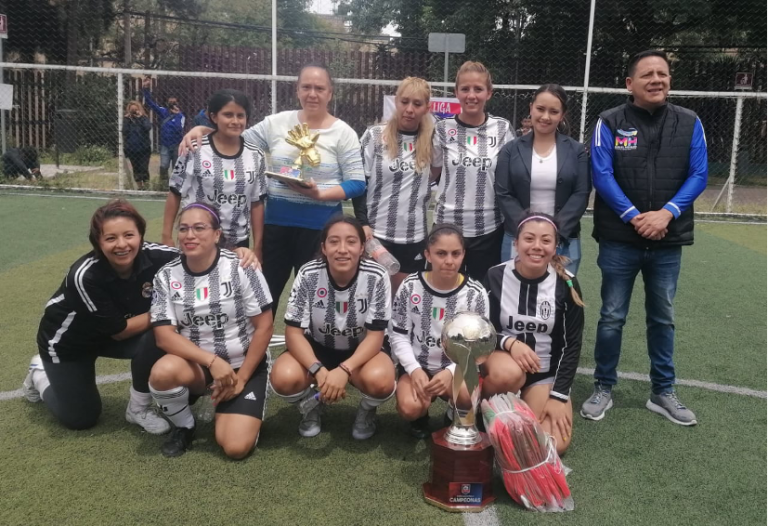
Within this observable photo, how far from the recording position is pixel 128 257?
3.17 meters

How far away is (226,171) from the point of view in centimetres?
356

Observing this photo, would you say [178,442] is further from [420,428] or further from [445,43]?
[445,43]

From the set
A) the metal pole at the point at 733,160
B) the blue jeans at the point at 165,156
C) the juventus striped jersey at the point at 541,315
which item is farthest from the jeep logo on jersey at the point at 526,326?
the blue jeans at the point at 165,156

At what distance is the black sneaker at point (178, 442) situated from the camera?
304 cm

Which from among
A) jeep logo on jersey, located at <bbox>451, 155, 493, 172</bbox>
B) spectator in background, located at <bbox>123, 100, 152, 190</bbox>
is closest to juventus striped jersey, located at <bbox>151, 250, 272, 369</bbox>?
jeep logo on jersey, located at <bbox>451, 155, 493, 172</bbox>

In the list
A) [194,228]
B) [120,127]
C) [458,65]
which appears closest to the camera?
[194,228]

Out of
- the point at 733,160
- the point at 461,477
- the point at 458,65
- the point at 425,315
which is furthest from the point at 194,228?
the point at 458,65

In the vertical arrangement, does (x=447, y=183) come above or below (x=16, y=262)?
above

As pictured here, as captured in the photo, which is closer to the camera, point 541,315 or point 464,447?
point 464,447

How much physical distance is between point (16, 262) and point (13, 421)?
3.83 m

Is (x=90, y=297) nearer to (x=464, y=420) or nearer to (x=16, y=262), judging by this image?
(x=464, y=420)

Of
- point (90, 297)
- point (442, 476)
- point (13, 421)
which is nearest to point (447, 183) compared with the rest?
point (442, 476)

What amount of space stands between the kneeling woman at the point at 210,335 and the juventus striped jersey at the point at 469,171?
3.69ft

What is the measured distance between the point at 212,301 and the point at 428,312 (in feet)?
3.30
